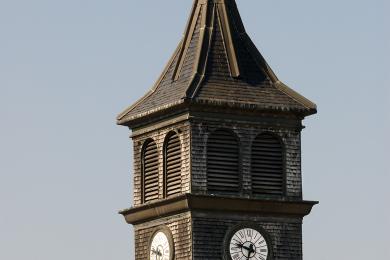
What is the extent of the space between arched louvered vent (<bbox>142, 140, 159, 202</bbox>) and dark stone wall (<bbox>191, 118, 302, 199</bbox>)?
263cm

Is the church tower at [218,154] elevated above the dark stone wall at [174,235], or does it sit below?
above

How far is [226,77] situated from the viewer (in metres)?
78.6

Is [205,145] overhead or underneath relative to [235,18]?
underneath

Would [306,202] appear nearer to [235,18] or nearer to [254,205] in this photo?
[254,205]

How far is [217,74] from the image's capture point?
3093 inches

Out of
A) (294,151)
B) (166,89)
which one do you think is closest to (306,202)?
(294,151)

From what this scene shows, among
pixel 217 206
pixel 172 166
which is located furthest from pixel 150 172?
pixel 217 206

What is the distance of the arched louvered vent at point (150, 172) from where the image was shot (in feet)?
259

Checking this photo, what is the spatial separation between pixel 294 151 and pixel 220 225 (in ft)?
14.2

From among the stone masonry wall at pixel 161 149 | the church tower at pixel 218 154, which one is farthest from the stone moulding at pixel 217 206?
the stone masonry wall at pixel 161 149

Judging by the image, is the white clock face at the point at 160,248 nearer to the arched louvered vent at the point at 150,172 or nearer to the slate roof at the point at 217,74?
the arched louvered vent at the point at 150,172

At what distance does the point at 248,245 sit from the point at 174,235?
2.72 metres

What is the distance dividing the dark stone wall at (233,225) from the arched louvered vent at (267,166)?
3.86 ft

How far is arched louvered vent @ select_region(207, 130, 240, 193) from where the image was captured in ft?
253
